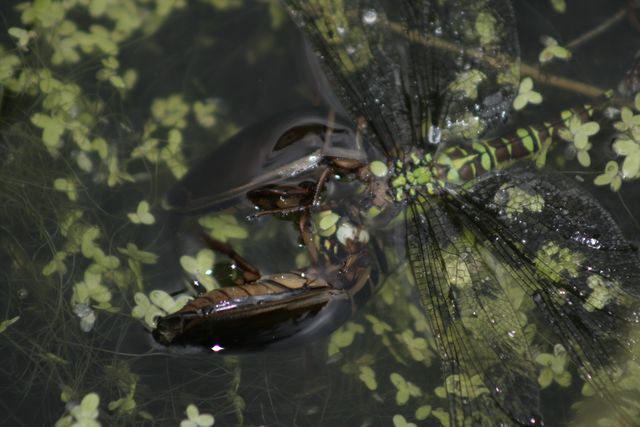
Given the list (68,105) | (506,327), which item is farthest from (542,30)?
(68,105)

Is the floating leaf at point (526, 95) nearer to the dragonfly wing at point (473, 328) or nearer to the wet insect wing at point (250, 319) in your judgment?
the dragonfly wing at point (473, 328)

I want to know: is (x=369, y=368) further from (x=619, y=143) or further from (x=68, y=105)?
(x=68, y=105)

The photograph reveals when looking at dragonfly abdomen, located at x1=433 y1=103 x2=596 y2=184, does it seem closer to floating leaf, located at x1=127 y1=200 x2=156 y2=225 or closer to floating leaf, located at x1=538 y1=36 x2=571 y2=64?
floating leaf, located at x1=538 y1=36 x2=571 y2=64

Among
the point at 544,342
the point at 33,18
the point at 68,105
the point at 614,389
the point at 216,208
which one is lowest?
the point at 614,389

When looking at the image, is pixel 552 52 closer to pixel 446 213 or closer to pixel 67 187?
pixel 446 213

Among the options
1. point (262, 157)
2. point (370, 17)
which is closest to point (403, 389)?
point (262, 157)

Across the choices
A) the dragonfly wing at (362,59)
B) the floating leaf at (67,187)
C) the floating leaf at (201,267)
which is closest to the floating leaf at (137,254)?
the floating leaf at (201,267)

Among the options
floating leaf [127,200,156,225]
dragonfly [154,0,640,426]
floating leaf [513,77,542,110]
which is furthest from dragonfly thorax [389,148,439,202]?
floating leaf [127,200,156,225]
